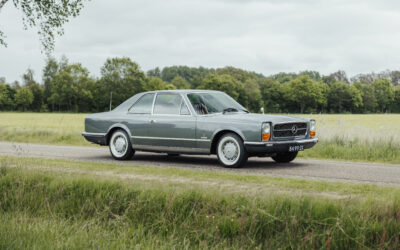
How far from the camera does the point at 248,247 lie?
19.5 ft

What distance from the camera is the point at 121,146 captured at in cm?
1251

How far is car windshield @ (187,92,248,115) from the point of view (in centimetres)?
1146

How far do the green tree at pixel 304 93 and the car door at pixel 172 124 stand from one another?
115m

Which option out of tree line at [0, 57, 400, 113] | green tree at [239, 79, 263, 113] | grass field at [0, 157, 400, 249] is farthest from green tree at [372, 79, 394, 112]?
grass field at [0, 157, 400, 249]

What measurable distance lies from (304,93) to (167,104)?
377 ft

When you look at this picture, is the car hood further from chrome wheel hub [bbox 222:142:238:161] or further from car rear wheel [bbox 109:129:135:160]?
car rear wheel [bbox 109:129:135:160]

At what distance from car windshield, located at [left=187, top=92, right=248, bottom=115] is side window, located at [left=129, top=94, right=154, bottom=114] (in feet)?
3.65

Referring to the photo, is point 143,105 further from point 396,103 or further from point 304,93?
point 396,103

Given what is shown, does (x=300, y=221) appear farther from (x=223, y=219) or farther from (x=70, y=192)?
(x=70, y=192)

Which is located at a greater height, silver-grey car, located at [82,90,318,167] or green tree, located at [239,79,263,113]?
green tree, located at [239,79,263,113]

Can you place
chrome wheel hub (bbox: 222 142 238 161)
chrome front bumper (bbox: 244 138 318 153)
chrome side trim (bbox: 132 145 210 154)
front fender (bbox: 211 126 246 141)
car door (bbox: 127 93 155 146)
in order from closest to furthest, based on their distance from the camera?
1. chrome front bumper (bbox: 244 138 318 153)
2. front fender (bbox: 211 126 246 141)
3. chrome wheel hub (bbox: 222 142 238 161)
4. chrome side trim (bbox: 132 145 210 154)
5. car door (bbox: 127 93 155 146)

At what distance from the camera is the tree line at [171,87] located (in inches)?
4065

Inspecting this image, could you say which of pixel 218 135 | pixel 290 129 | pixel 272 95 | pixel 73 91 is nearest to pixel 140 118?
pixel 218 135

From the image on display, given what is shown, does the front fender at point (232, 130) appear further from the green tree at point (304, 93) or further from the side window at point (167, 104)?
the green tree at point (304, 93)
